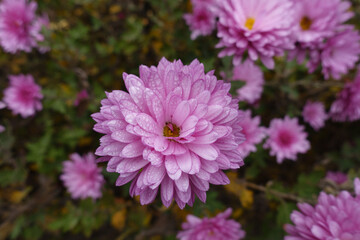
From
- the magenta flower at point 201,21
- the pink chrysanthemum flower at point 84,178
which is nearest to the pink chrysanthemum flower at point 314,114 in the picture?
the magenta flower at point 201,21

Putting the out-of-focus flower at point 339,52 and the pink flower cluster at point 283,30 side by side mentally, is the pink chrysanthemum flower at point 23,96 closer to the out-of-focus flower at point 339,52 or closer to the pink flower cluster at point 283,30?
the pink flower cluster at point 283,30

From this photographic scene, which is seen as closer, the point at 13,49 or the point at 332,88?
the point at 13,49

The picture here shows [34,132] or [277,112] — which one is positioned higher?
[34,132]

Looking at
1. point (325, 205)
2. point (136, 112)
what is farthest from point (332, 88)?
point (136, 112)

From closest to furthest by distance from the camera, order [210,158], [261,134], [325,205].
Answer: [210,158]
[325,205]
[261,134]

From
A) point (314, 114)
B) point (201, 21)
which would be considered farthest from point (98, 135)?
point (314, 114)

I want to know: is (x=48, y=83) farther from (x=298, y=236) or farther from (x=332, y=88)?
(x=332, y=88)

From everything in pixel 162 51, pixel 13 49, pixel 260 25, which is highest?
pixel 13 49
